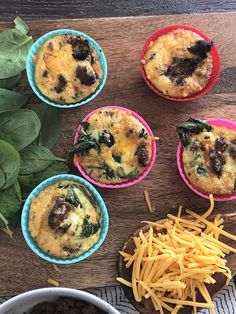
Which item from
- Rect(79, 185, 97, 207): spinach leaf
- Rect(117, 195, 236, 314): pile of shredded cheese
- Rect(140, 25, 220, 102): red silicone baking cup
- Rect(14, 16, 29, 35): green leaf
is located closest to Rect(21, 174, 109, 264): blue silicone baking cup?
Rect(79, 185, 97, 207): spinach leaf

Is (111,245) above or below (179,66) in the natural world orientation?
below

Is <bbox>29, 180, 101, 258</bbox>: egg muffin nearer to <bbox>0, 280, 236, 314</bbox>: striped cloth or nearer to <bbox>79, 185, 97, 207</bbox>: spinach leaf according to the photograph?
<bbox>79, 185, 97, 207</bbox>: spinach leaf

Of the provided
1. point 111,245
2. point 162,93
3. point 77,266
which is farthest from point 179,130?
point 77,266

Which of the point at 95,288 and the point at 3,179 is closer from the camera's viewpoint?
the point at 3,179

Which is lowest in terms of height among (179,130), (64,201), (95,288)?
(95,288)

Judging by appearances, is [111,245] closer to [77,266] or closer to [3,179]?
[77,266]

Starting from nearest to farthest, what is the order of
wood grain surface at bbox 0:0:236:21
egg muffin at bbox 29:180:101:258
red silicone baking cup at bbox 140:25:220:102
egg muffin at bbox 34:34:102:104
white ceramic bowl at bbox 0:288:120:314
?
white ceramic bowl at bbox 0:288:120:314
egg muffin at bbox 29:180:101:258
egg muffin at bbox 34:34:102:104
red silicone baking cup at bbox 140:25:220:102
wood grain surface at bbox 0:0:236:21

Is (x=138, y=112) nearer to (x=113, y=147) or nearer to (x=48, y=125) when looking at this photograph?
(x=113, y=147)
